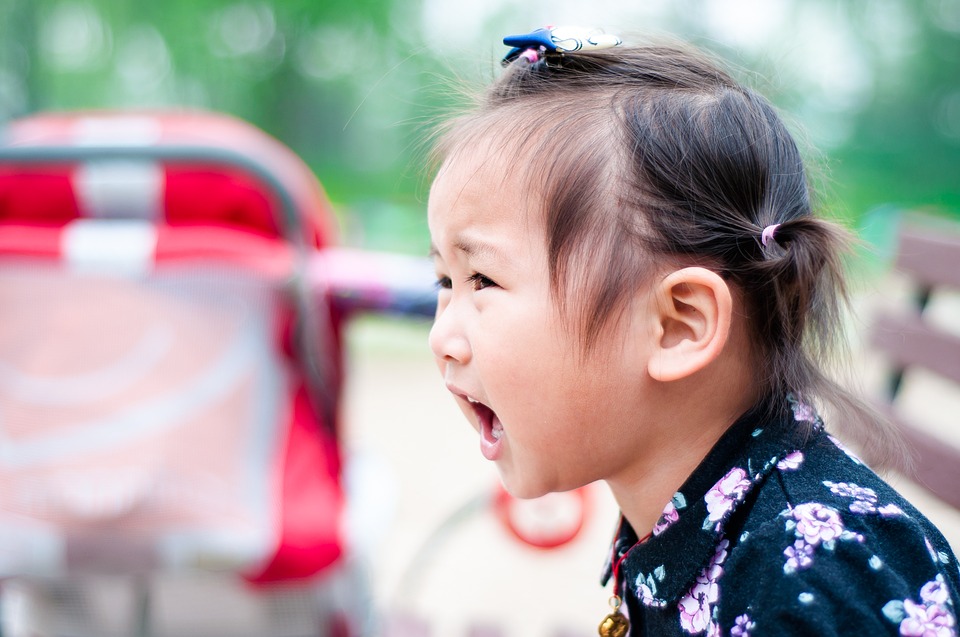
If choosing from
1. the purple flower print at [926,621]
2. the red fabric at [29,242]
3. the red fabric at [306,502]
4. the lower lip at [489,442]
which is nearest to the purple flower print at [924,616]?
the purple flower print at [926,621]

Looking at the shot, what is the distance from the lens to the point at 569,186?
0.70 meters

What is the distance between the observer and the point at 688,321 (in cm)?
69

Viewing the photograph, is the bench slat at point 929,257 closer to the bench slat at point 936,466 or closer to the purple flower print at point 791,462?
the bench slat at point 936,466

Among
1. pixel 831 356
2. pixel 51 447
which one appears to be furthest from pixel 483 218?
pixel 51 447

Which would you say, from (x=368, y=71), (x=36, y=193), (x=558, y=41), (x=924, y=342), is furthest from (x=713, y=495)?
(x=368, y=71)

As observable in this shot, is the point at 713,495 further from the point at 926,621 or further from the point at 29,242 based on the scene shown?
the point at 29,242

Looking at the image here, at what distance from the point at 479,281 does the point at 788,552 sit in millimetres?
327

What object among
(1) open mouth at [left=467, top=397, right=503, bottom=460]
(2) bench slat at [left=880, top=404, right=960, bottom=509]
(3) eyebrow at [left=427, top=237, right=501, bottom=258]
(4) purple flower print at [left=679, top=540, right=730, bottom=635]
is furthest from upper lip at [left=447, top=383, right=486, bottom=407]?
(2) bench slat at [left=880, top=404, right=960, bottom=509]

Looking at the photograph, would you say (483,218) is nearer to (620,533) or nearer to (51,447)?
(620,533)

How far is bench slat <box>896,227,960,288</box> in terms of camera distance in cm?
108

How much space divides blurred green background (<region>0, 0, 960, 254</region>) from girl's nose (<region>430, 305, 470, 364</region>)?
2.29m

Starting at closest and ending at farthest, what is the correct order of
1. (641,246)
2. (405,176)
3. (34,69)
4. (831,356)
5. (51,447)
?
(641,246), (831,356), (405,176), (51,447), (34,69)

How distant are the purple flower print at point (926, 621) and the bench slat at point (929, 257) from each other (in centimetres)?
60

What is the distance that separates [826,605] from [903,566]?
85 millimetres
